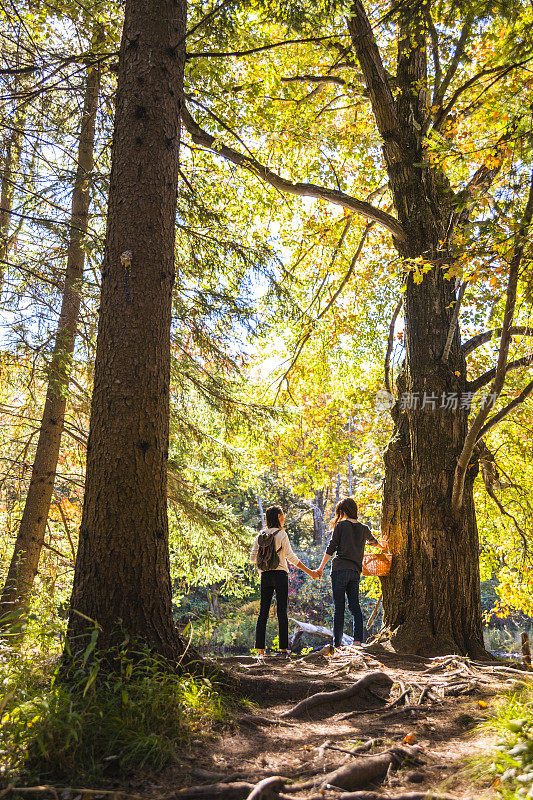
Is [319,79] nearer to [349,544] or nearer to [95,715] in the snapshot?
[349,544]

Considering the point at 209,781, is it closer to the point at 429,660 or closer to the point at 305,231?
the point at 429,660

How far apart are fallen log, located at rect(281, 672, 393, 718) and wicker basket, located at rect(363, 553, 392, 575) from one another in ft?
7.06

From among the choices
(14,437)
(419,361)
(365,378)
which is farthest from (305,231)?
(14,437)

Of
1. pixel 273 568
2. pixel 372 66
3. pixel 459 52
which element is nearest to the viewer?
pixel 459 52

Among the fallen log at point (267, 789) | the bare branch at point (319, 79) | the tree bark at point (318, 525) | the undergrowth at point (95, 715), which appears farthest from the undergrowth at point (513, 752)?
the tree bark at point (318, 525)

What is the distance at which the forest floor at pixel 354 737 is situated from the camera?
227 centimetres

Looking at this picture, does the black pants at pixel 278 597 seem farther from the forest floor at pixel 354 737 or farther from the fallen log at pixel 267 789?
the fallen log at pixel 267 789

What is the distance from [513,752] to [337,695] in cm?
179

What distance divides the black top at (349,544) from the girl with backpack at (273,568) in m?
0.41

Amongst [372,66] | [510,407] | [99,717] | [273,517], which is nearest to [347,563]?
[273,517]

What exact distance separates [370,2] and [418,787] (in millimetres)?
9612

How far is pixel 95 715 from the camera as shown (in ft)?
7.88

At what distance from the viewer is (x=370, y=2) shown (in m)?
7.88

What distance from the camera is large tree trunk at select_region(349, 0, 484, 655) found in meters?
5.68
